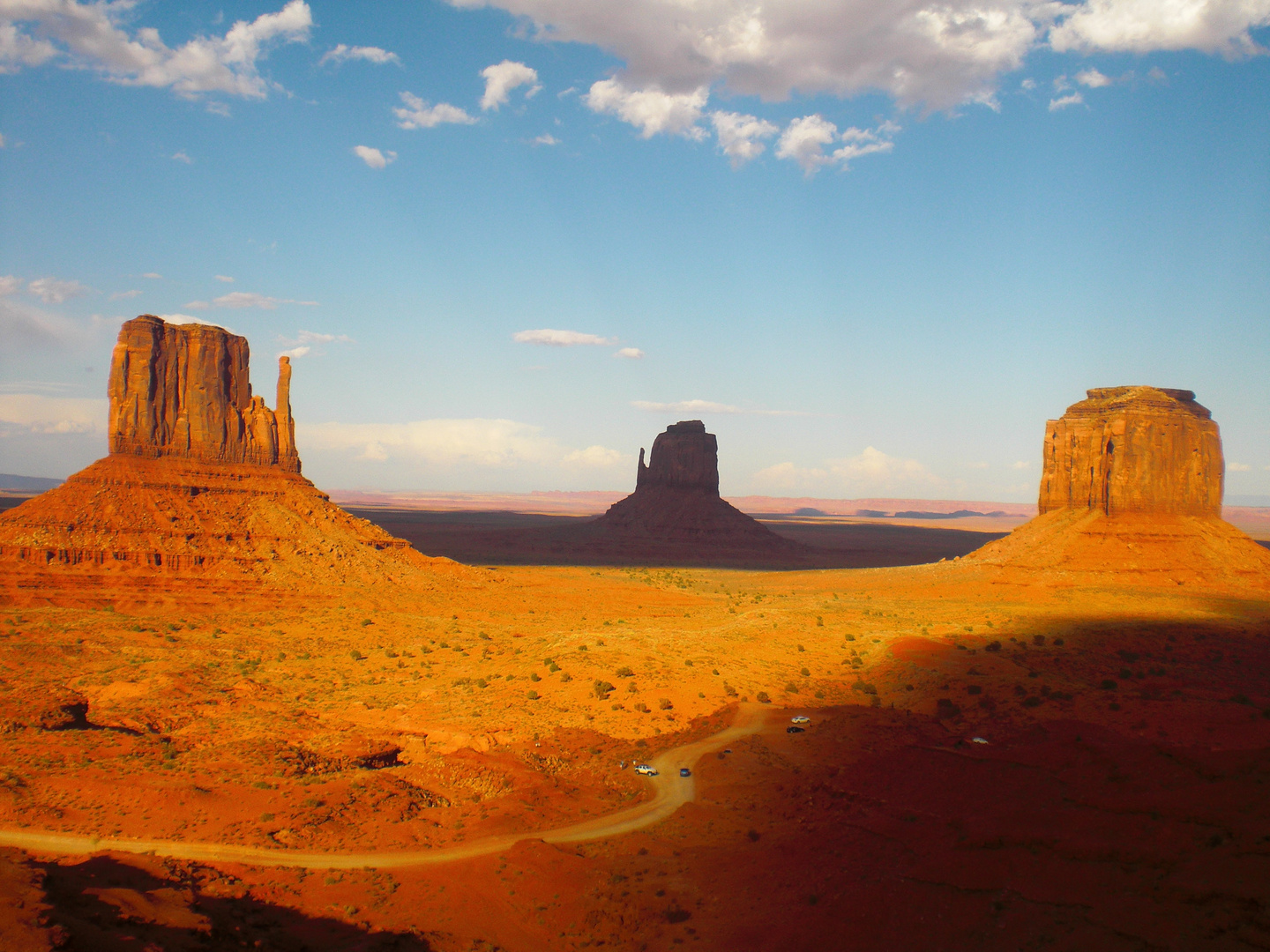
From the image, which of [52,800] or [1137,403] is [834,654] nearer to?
[52,800]

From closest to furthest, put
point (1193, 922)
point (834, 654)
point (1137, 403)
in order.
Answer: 1. point (1193, 922)
2. point (834, 654)
3. point (1137, 403)

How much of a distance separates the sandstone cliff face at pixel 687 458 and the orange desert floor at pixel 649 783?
218ft

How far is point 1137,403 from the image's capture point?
153 ft

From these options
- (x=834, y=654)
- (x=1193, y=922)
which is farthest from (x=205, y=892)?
(x=834, y=654)

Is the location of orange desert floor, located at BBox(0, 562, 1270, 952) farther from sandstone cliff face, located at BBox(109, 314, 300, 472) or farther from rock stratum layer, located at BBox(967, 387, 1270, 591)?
rock stratum layer, located at BBox(967, 387, 1270, 591)

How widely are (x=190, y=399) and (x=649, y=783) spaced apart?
3473 cm

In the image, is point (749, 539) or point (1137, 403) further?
point (749, 539)

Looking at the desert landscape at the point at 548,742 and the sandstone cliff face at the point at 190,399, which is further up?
the sandstone cliff face at the point at 190,399

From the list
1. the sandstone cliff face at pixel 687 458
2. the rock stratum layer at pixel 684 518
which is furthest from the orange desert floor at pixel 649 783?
the sandstone cliff face at pixel 687 458

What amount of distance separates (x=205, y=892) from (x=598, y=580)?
1811 inches

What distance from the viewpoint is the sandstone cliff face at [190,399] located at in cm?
3906

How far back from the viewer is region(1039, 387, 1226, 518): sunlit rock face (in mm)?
45906

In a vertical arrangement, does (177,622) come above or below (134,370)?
below

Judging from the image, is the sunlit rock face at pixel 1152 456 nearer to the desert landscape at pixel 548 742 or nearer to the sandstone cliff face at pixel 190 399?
the desert landscape at pixel 548 742
